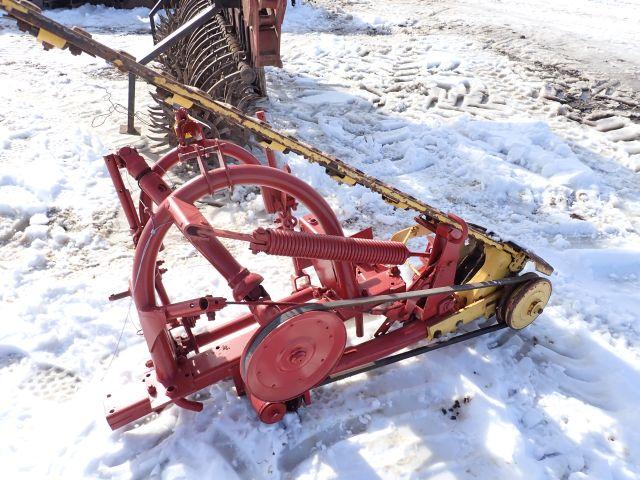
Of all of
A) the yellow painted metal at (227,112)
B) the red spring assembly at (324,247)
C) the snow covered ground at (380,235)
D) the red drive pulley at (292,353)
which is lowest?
the snow covered ground at (380,235)

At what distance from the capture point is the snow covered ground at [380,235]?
2.83m

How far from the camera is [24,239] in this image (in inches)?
183

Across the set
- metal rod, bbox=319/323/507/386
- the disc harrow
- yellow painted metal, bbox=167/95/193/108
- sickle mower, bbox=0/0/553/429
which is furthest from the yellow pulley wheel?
the disc harrow

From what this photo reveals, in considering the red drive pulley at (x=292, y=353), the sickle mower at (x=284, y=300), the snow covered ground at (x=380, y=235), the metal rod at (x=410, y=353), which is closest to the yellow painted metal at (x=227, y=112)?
the sickle mower at (x=284, y=300)

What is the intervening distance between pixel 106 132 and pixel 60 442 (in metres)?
4.78

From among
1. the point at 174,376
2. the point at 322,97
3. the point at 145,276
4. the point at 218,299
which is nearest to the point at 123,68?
the point at 145,276

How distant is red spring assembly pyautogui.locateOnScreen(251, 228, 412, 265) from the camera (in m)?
2.30

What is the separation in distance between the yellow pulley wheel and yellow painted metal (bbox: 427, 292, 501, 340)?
0.10 m

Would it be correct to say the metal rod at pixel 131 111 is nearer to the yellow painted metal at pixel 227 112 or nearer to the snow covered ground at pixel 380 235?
the snow covered ground at pixel 380 235

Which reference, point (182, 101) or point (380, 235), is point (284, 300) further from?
point (380, 235)

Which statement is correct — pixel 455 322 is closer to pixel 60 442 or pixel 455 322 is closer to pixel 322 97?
pixel 60 442

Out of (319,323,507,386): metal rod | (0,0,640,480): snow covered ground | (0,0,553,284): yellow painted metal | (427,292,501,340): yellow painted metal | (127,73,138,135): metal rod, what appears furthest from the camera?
(127,73,138,135): metal rod

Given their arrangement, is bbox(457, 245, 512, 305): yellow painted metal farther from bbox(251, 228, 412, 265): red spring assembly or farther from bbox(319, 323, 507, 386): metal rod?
bbox(251, 228, 412, 265): red spring assembly

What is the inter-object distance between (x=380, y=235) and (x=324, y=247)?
7.76 ft
